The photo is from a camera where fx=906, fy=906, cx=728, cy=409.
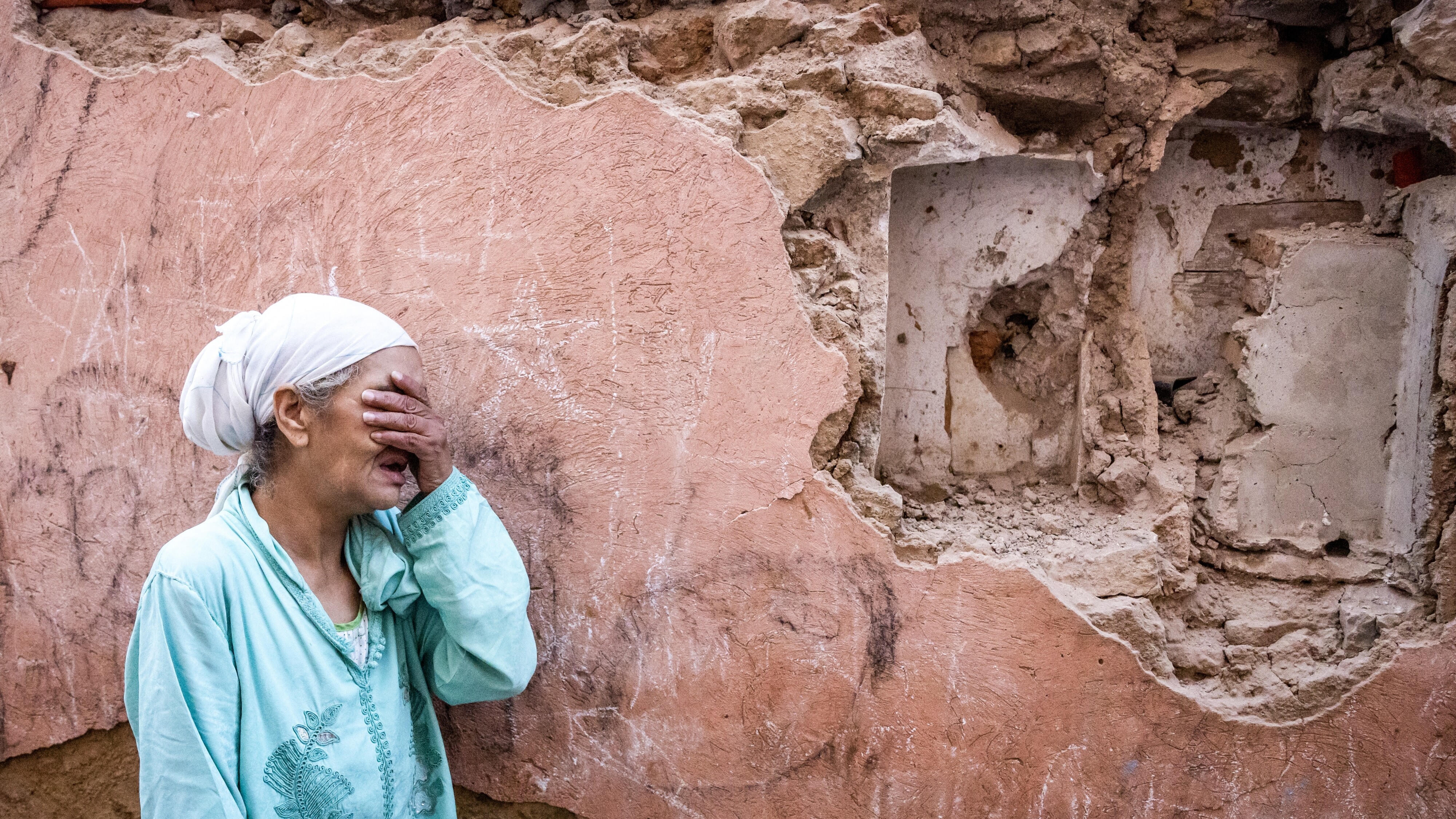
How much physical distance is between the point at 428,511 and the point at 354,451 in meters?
0.18

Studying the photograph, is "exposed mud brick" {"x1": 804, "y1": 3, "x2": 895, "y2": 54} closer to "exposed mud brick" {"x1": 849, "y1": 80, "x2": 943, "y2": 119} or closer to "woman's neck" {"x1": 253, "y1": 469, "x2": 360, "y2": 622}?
"exposed mud brick" {"x1": 849, "y1": 80, "x2": 943, "y2": 119}

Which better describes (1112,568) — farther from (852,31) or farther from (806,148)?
(852,31)

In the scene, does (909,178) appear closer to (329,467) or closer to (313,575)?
(329,467)

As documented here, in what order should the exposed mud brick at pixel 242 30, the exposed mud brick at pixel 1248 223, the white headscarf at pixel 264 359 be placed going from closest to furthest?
the white headscarf at pixel 264 359, the exposed mud brick at pixel 1248 223, the exposed mud brick at pixel 242 30

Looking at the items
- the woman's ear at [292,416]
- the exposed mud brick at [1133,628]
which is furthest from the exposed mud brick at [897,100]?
the woman's ear at [292,416]

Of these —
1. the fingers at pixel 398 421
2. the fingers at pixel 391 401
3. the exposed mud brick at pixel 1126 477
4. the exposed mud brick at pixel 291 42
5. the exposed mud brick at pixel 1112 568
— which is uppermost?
the exposed mud brick at pixel 291 42

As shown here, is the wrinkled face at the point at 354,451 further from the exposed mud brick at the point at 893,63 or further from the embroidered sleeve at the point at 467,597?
the exposed mud brick at the point at 893,63

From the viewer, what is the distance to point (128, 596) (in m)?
2.35

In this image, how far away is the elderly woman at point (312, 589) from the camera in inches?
60.8

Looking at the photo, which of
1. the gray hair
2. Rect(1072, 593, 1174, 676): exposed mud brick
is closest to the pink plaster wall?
Rect(1072, 593, 1174, 676): exposed mud brick

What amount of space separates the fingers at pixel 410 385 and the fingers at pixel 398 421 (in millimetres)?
45

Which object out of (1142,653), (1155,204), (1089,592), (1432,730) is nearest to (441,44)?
(1155,204)

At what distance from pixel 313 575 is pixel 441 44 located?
4.01 ft

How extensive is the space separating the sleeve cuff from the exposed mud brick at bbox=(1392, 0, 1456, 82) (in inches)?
83.3
